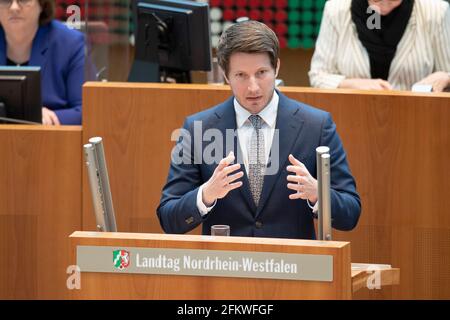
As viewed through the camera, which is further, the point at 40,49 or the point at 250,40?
the point at 40,49

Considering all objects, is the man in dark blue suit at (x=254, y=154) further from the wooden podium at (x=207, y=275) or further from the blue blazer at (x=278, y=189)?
the wooden podium at (x=207, y=275)

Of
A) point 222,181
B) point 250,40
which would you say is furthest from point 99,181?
point 250,40

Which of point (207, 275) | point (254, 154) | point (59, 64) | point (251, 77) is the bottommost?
point (207, 275)

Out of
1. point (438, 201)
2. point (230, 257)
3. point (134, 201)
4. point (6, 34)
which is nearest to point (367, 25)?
point (438, 201)

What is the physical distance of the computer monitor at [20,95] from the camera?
14.5 feet

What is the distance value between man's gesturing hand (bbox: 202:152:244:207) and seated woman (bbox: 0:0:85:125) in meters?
1.96

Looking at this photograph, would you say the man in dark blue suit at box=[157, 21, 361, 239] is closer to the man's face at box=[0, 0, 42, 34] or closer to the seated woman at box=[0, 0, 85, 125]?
the seated woman at box=[0, 0, 85, 125]

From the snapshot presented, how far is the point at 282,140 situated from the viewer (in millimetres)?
3352

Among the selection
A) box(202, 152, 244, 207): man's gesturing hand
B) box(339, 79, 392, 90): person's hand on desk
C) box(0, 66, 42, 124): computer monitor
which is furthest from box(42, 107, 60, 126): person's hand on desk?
box(202, 152, 244, 207): man's gesturing hand

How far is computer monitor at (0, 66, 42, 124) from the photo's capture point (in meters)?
4.43

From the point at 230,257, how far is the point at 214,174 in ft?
1.29

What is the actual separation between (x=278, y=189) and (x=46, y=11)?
7.33 feet

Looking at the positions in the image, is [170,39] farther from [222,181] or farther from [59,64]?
[222,181]
